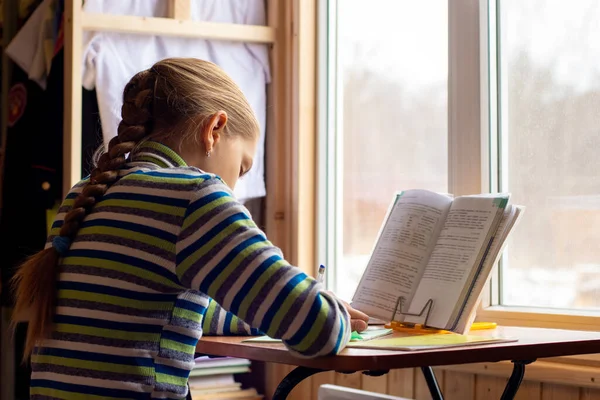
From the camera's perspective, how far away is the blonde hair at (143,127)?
3.74 ft

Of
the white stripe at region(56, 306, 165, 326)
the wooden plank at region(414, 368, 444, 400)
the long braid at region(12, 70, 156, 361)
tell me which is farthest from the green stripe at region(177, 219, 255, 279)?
the wooden plank at region(414, 368, 444, 400)

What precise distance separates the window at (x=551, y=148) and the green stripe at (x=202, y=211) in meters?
0.99

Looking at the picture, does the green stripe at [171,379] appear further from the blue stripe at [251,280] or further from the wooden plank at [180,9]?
the wooden plank at [180,9]

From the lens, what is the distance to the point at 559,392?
65.7 inches

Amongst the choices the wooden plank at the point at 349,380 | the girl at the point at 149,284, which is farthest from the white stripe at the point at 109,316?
the wooden plank at the point at 349,380

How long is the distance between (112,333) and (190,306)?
12 cm

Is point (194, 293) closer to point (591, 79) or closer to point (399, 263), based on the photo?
point (399, 263)

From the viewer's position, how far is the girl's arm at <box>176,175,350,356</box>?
102 centimetres

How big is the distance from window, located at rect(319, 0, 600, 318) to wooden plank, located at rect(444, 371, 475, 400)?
7.6 inches

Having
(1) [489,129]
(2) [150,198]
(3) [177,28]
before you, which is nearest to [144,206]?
(2) [150,198]

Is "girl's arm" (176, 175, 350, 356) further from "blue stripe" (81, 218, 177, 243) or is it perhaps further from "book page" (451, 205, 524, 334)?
"book page" (451, 205, 524, 334)

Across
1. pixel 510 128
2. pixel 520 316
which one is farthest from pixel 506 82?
pixel 520 316

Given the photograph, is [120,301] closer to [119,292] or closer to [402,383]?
[119,292]

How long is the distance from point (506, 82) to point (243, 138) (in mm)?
852
